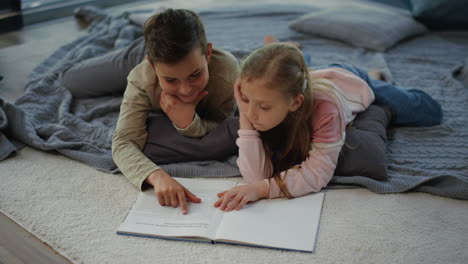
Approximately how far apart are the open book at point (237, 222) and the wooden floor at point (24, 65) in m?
0.22

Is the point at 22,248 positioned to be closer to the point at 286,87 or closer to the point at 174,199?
the point at 174,199

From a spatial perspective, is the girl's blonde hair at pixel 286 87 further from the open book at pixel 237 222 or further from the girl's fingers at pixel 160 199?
the girl's fingers at pixel 160 199

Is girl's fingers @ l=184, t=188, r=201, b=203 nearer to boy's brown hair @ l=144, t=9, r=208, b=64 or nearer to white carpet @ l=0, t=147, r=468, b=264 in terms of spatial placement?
white carpet @ l=0, t=147, r=468, b=264

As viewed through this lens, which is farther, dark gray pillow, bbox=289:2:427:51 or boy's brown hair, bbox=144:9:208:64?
dark gray pillow, bbox=289:2:427:51

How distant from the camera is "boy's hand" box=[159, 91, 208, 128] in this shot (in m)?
1.43

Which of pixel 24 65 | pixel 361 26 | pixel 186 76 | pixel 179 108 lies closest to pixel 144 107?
pixel 179 108

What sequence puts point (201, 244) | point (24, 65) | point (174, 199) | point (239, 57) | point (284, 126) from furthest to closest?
point (24, 65), point (239, 57), point (284, 126), point (174, 199), point (201, 244)

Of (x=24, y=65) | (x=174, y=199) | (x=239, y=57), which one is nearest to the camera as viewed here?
(x=174, y=199)

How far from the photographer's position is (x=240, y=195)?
1.28 meters

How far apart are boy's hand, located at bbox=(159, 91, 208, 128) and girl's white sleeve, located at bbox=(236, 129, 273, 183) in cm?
19

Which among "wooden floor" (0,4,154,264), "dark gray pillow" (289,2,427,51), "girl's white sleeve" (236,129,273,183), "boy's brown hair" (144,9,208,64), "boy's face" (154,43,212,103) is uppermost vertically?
"boy's brown hair" (144,9,208,64)

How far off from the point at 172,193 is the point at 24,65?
1.32 metres

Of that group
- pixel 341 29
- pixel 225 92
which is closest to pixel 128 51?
pixel 225 92

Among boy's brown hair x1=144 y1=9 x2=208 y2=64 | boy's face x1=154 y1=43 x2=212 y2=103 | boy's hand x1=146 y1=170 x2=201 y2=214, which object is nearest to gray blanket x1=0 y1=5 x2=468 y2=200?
boy's hand x1=146 y1=170 x2=201 y2=214
